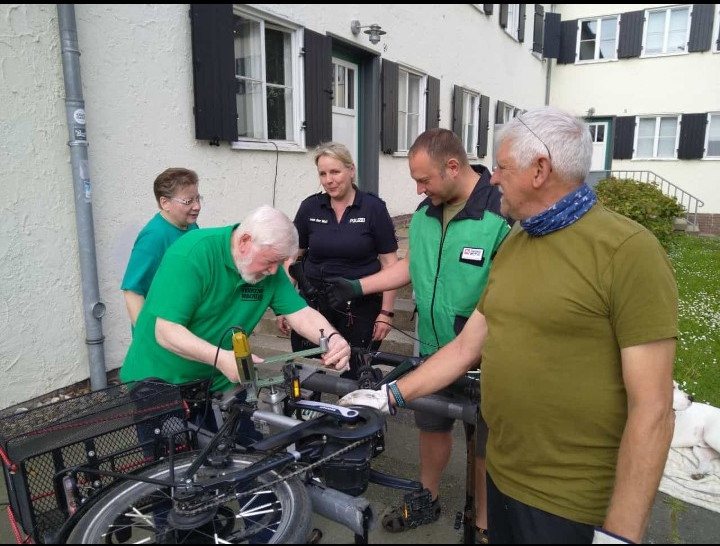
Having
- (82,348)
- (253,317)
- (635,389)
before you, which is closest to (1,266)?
(82,348)

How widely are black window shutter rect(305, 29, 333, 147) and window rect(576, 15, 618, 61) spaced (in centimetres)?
1431

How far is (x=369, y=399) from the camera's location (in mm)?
1768

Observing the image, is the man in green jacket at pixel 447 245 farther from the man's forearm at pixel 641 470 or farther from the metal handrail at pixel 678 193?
the metal handrail at pixel 678 193

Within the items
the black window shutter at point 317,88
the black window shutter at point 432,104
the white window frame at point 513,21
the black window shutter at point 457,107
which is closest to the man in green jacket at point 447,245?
the black window shutter at point 317,88

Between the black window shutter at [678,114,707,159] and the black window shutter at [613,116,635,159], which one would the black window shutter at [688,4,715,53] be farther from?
the black window shutter at [613,116,635,159]

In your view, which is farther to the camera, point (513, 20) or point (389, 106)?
point (513, 20)

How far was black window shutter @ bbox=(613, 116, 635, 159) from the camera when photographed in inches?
640

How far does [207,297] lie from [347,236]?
1.40 meters

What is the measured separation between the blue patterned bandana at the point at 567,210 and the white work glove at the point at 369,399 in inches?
31.0

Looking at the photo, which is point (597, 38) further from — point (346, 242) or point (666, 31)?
point (346, 242)

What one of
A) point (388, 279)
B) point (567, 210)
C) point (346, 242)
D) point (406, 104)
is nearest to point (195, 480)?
point (567, 210)

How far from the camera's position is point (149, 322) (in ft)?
7.04

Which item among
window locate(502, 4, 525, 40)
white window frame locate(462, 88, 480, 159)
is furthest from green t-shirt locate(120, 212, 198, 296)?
window locate(502, 4, 525, 40)

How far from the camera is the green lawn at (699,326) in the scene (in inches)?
Result: 165
